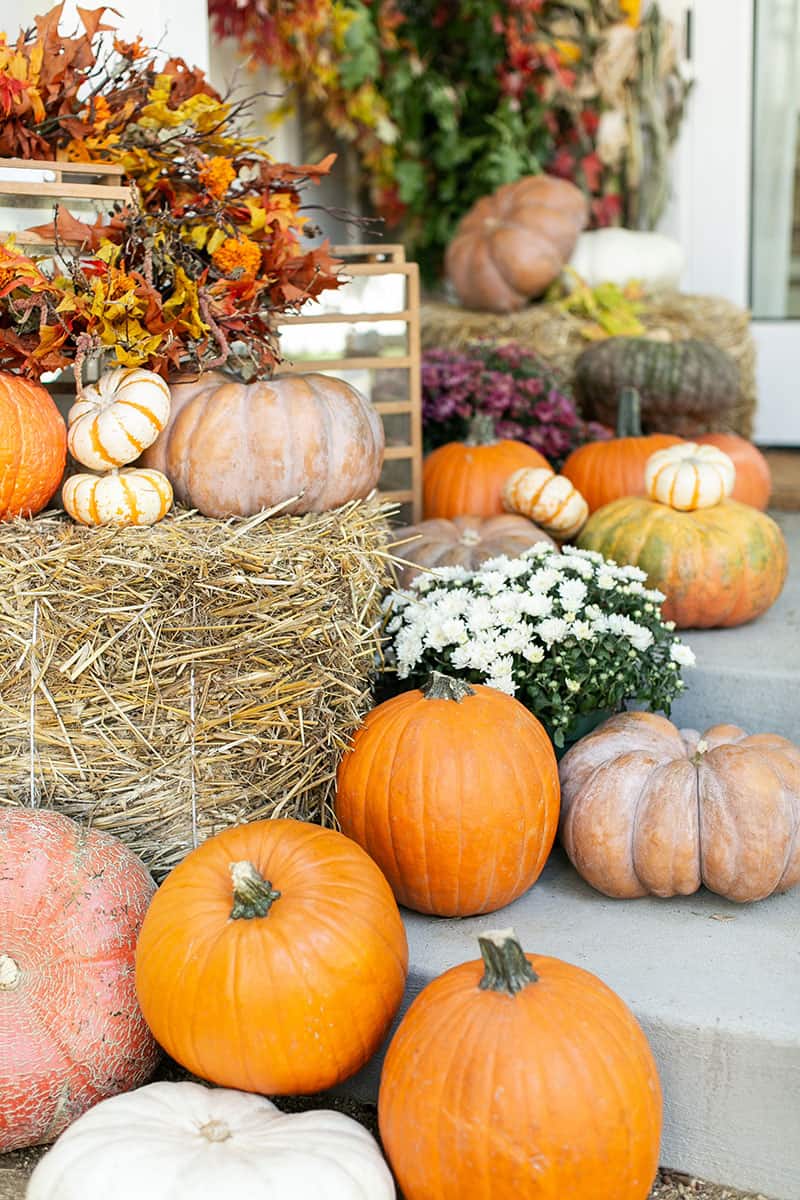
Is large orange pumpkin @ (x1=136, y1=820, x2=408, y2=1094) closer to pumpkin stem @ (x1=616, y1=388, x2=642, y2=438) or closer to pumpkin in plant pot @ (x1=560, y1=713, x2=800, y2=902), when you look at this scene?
pumpkin in plant pot @ (x1=560, y1=713, x2=800, y2=902)

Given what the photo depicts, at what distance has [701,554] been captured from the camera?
2967 mm

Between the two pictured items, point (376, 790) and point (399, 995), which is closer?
point (399, 995)

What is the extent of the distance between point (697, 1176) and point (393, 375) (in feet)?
6.68

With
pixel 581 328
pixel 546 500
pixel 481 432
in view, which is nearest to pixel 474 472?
pixel 481 432

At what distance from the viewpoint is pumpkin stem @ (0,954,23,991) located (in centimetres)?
197

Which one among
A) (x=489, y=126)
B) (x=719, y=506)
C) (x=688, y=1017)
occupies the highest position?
(x=489, y=126)

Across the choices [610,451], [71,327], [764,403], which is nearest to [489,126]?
[764,403]

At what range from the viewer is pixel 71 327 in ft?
7.57

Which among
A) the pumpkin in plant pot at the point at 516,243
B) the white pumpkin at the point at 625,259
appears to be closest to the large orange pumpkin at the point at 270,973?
the pumpkin in plant pot at the point at 516,243

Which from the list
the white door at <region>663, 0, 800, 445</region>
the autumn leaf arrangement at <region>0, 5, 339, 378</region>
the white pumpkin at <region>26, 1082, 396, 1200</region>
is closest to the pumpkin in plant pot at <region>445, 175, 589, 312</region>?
the white door at <region>663, 0, 800, 445</region>

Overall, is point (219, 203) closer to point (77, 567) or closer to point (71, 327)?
point (71, 327)

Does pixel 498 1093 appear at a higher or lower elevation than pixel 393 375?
lower

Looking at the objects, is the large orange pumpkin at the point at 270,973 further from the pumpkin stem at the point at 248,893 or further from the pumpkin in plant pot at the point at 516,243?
the pumpkin in plant pot at the point at 516,243

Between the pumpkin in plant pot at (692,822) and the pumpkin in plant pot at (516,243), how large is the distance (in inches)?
114
